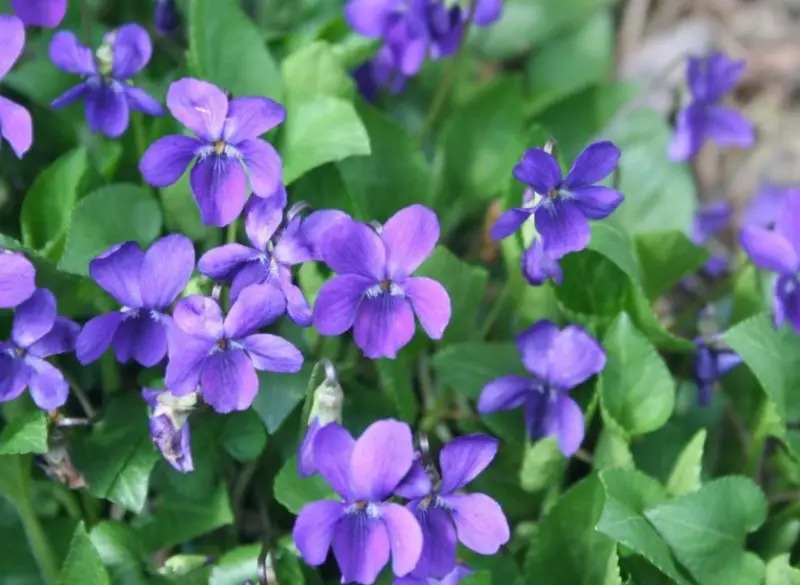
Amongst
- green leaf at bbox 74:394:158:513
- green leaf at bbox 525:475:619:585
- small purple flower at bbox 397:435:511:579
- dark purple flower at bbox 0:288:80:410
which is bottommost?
green leaf at bbox 525:475:619:585

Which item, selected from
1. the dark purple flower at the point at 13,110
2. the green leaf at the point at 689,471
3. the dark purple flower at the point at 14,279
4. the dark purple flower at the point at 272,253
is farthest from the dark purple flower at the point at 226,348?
the green leaf at the point at 689,471

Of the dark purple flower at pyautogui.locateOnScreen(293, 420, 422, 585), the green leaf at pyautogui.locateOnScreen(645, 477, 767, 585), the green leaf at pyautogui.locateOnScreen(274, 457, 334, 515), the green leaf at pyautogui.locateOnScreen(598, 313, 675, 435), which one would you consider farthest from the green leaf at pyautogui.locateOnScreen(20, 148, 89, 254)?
the green leaf at pyautogui.locateOnScreen(645, 477, 767, 585)

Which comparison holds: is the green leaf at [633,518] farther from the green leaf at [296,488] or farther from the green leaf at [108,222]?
the green leaf at [108,222]

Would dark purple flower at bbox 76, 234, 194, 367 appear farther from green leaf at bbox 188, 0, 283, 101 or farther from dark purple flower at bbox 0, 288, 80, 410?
green leaf at bbox 188, 0, 283, 101

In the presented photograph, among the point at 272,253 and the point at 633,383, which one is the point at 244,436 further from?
the point at 633,383

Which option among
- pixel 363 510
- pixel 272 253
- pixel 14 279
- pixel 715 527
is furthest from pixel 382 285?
pixel 715 527

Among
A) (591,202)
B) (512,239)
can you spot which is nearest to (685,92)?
(512,239)
